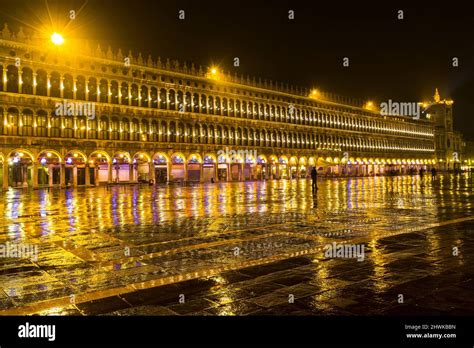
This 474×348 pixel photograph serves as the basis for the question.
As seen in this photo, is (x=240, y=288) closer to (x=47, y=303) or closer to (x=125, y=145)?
(x=47, y=303)

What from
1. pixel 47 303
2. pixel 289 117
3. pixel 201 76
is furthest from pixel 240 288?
pixel 289 117

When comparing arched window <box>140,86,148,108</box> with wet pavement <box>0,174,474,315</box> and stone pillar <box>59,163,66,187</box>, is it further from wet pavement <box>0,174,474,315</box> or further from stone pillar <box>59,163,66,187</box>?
wet pavement <box>0,174,474,315</box>

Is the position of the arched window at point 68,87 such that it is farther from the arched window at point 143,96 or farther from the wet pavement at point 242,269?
the wet pavement at point 242,269

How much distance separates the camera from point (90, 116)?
146 feet

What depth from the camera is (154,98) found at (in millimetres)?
51312

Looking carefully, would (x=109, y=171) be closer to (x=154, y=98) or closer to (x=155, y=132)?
(x=155, y=132)

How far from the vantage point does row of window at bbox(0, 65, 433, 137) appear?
4038 cm

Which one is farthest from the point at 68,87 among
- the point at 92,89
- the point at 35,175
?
the point at 35,175

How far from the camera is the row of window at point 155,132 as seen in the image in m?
39.9

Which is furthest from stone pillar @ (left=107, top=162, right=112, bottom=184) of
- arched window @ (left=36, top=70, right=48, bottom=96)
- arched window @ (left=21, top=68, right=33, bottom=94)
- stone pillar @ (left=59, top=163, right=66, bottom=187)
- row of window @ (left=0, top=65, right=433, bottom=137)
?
arched window @ (left=21, top=68, right=33, bottom=94)

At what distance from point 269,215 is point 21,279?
7896 millimetres

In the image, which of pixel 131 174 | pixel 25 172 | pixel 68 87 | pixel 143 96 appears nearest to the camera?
pixel 25 172

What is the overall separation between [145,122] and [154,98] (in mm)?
3459

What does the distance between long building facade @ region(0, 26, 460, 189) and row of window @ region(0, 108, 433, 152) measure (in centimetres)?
12
